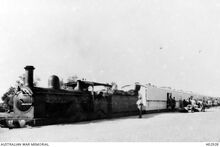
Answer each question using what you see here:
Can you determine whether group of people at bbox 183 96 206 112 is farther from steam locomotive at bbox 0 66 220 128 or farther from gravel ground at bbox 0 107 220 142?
gravel ground at bbox 0 107 220 142

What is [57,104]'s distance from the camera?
1415 cm

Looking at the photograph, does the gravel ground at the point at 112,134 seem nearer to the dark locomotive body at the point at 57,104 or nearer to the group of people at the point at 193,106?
the dark locomotive body at the point at 57,104

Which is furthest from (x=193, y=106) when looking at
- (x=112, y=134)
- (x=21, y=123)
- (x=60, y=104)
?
(x=112, y=134)

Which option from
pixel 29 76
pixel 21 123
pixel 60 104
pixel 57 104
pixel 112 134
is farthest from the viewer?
pixel 60 104

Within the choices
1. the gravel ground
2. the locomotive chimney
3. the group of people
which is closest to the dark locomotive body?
the locomotive chimney

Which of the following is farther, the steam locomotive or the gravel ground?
the steam locomotive

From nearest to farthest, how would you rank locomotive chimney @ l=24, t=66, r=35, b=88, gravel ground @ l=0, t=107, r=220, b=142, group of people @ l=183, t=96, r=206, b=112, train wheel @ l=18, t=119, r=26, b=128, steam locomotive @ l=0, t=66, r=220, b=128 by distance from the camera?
gravel ground @ l=0, t=107, r=220, b=142 < train wheel @ l=18, t=119, r=26, b=128 < steam locomotive @ l=0, t=66, r=220, b=128 < locomotive chimney @ l=24, t=66, r=35, b=88 < group of people @ l=183, t=96, r=206, b=112

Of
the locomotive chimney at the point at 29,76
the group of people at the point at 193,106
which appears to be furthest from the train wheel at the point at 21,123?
the group of people at the point at 193,106

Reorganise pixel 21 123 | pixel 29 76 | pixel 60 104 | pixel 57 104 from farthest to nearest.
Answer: pixel 60 104
pixel 57 104
pixel 29 76
pixel 21 123

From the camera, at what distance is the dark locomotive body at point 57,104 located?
12250 millimetres

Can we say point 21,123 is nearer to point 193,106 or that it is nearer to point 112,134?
point 112,134

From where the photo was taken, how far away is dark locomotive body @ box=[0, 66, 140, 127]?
1225 centimetres

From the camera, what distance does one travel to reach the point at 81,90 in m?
16.0

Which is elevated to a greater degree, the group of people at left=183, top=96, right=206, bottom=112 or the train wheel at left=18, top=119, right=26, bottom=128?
the train wheel at left=18, top=119, right=26, bottom=128
